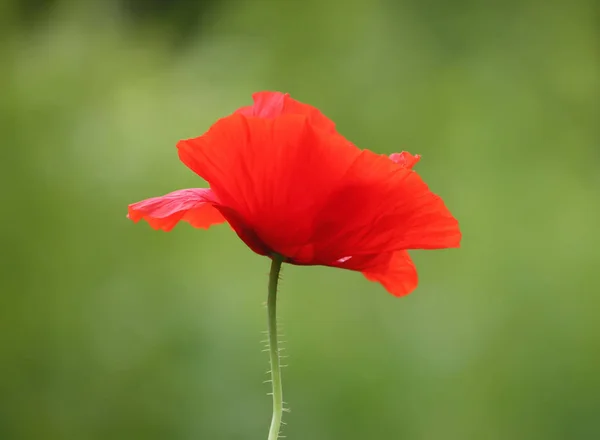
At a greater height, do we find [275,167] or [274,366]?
[275,167]

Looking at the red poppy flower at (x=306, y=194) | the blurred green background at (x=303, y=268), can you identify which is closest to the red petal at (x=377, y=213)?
the red poppy flower at (x=306, y=194)

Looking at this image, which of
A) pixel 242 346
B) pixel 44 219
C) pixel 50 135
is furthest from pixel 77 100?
pixel 242 346

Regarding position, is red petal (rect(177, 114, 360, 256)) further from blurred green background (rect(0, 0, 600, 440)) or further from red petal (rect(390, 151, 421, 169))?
blurred green background (rect(0, 0, 600, 440))

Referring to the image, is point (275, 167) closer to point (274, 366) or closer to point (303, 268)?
point (274, 366)

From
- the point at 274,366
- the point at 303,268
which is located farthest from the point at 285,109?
the point at 303,268

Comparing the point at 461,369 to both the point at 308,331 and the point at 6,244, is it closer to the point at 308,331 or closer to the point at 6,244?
the point at 308,331

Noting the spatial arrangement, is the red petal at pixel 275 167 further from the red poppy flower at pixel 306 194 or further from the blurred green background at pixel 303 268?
the blurred green background at pixel 303 268

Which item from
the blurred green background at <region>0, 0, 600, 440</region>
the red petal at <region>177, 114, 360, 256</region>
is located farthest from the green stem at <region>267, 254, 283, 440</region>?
the blurred green background at <region>0, 0, 600, 440</region>
